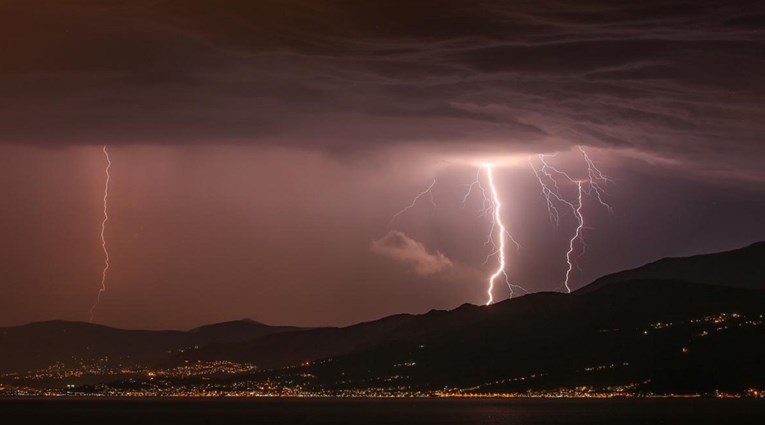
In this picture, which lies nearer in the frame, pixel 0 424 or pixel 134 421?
pixel 0 424

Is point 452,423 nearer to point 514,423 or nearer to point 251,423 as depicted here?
point 514,423

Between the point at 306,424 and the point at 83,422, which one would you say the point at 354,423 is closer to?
the point at 306,424

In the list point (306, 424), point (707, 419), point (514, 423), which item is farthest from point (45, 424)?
point (707, 419)

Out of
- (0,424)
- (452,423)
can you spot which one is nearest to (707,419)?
(452,423)

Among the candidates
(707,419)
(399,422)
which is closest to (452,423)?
(399,422)

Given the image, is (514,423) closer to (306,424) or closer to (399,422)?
(399,422)

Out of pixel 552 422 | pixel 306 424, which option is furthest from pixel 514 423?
pixel 306 424

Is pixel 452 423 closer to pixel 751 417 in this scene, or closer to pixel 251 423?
pixel 251 423
